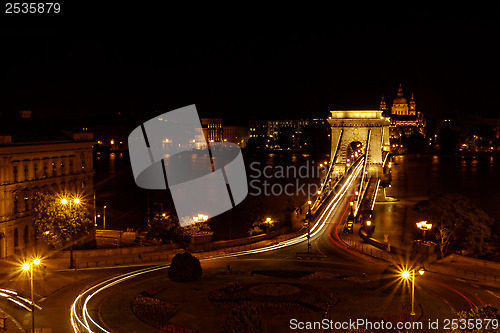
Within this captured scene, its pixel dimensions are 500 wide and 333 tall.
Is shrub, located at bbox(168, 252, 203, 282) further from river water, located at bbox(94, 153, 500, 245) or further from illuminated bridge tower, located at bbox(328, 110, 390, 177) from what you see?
illuminated bridge tower, located at bbox(328, 110, 390, 177)

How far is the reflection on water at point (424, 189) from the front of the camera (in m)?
44.0

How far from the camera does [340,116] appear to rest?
293 feet

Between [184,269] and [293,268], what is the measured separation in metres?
5.89

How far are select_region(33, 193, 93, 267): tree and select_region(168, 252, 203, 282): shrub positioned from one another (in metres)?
5.57

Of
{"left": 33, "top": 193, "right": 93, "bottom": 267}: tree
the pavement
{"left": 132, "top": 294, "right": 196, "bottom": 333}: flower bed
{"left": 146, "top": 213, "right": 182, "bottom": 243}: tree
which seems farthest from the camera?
{"left": 146, "top": 213, "right": 182, "bottom": 243}: tree

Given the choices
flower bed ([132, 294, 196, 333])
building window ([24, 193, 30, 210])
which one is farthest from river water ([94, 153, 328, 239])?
flower bed ([132, 294, 196, 333])

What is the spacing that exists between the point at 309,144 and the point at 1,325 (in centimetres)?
14432

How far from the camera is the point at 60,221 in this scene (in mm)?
28203

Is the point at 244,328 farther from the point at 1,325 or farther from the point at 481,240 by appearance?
the point at 481,240

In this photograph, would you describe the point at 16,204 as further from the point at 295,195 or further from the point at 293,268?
the point at 295,195

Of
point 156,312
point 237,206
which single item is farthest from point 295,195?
point 156,312

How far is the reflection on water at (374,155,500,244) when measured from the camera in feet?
144

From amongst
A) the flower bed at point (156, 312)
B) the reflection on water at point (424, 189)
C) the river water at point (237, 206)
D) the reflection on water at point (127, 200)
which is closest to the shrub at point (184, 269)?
the flower bed at point (156, 312)

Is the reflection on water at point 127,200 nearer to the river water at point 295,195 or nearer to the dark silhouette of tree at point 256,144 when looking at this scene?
the river water at point 295,195
